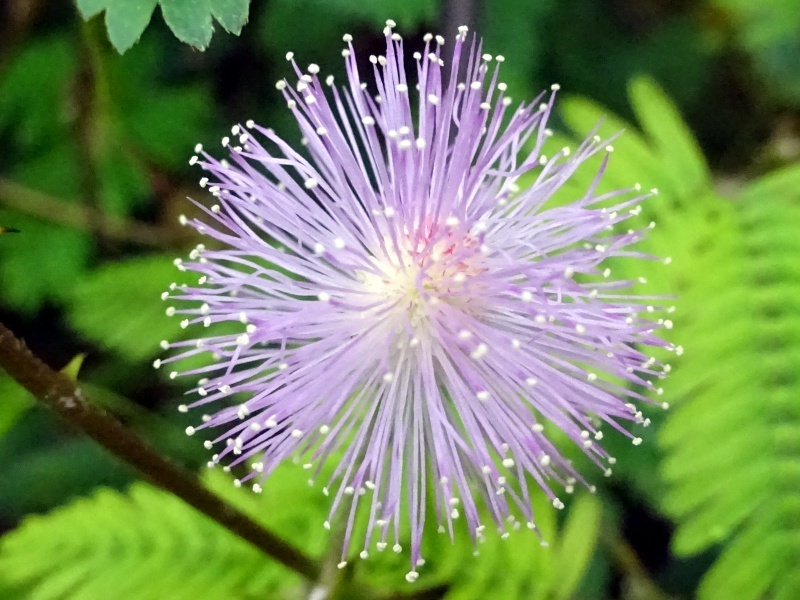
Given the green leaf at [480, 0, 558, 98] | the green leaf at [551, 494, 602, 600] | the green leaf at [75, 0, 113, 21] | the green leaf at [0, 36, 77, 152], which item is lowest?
the green leaf at [551, 494, 602, 600]

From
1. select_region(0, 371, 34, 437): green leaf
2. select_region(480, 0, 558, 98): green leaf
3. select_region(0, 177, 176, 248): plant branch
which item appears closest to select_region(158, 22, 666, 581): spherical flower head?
select_region(0, 371, 34, 437): green leaf

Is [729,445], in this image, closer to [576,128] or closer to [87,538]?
[576,128]

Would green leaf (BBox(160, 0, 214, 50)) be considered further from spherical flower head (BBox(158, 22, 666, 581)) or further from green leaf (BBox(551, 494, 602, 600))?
green leaf (BBox(551, 494, 602, 600))

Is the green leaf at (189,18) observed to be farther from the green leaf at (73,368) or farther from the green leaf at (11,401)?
the green leaf at (11,401)

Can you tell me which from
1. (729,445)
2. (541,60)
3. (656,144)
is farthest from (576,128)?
(729,445)

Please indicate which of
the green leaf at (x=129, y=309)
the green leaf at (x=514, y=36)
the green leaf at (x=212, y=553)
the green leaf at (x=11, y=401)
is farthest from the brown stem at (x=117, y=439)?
the green leaf at (x=514, y=36)

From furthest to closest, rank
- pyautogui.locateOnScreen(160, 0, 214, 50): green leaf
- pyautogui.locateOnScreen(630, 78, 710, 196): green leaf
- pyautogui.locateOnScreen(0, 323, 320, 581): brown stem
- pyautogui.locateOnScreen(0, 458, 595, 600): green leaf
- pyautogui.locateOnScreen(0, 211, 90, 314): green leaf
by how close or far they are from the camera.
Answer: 1. pyautogui.locateOnScreen(0, 211, 90, 314): green leaf
2. pyautogui.locateOnScreen(630, 78, 710, 196): green leaf
3. pyautogui.locateOnScreen(0, 458, 595, 600): green leaf
4. pyautogui.locateOnScreen(160, 0, 214, 50): green leaf
5. pyautogui.locateOnScreen(0, 323, 320, 581): brown stem
